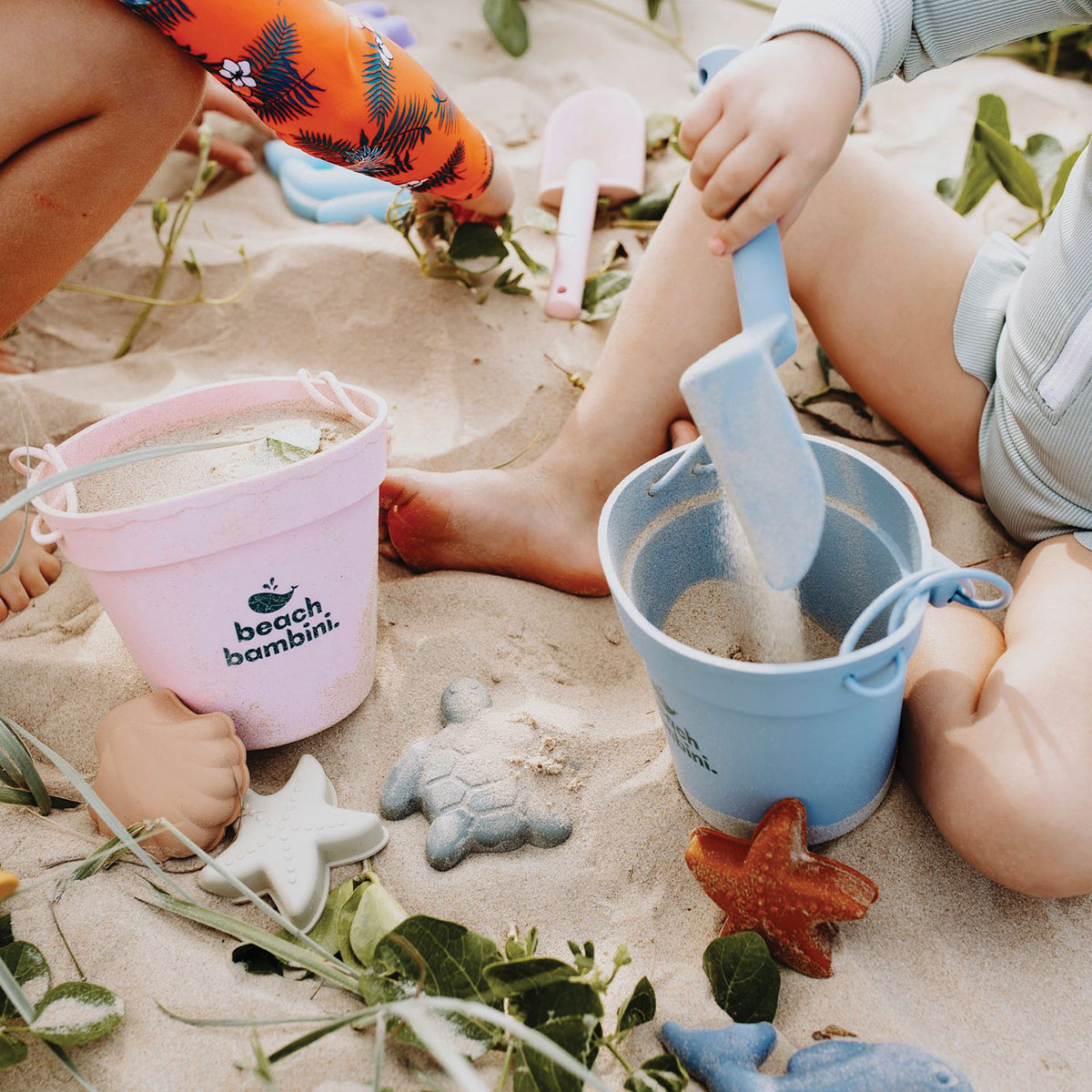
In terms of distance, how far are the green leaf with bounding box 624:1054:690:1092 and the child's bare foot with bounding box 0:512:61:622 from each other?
917 millimetres

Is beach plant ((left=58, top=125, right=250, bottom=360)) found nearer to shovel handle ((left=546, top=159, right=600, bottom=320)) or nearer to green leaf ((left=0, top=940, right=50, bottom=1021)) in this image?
shovel handle ((left=546, top=159, right=600, bottom=320))

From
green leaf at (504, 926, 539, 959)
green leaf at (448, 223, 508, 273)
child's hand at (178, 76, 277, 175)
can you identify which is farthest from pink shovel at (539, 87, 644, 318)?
green leaf at (504, 926, 539, 959)

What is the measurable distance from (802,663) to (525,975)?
317 mm

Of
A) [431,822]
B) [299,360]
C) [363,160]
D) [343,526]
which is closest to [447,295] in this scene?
[299,360]

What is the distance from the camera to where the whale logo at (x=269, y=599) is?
38.3 inches

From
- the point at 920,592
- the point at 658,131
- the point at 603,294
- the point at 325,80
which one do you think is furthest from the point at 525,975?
the point at 658,131

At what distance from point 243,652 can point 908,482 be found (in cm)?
87

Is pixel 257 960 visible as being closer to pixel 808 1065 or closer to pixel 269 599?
pixel 269 599

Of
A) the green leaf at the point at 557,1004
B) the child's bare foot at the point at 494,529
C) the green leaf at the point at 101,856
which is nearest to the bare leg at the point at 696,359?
the child's bare foot at the point at 494,529

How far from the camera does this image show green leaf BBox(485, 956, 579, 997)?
746mm

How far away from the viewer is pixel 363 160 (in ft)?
4.23

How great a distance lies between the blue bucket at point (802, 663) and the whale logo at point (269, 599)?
0.32m

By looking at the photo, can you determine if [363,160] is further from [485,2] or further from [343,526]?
[485,2]

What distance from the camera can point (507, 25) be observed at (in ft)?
7.33
